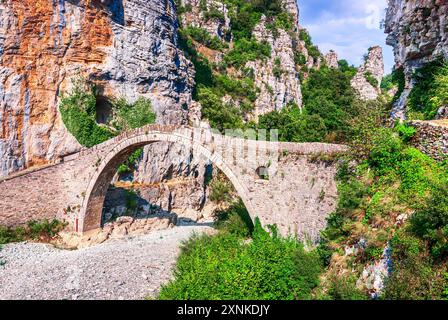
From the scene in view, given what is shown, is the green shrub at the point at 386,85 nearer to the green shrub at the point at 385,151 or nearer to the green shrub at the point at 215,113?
the green shrub at the point at 215,113

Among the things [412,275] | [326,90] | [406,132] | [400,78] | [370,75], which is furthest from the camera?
[370,75]

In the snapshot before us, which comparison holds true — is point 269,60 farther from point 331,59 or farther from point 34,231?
point 34,231

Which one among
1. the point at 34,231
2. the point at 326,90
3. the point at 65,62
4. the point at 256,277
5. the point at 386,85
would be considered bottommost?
the point at 34,231

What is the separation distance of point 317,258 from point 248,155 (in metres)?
4.18

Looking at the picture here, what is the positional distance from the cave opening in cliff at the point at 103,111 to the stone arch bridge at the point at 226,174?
5.00m

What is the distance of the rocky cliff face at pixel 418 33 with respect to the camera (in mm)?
11990

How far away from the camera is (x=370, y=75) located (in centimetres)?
3944

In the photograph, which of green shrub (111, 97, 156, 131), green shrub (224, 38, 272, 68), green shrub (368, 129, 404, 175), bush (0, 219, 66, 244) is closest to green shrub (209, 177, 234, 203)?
green shrub (111, 97, 156, 131)

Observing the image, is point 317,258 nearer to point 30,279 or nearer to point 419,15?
point 30,279

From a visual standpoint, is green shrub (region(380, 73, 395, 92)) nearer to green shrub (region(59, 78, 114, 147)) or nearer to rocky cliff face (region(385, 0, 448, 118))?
rocky cliff face (region(385, 0, 448, 118))

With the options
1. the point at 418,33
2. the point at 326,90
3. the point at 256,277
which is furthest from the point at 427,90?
the point at 326,90

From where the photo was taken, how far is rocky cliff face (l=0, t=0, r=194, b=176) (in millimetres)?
15609

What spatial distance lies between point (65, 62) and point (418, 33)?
18.1 metres
